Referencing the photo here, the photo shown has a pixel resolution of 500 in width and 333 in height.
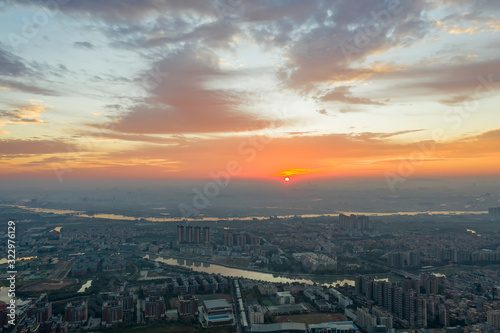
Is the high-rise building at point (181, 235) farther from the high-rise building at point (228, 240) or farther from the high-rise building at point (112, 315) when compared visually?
the high-rise building at point (112, 315)

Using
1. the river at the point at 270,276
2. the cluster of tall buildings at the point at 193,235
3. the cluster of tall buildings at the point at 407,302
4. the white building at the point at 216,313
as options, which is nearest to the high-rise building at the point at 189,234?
the cluster of tall buildings at the point at 193,235

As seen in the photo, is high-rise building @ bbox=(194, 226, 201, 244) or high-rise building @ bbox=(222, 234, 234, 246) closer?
high-rise building @ bbox=(222, 234, 234, 246)

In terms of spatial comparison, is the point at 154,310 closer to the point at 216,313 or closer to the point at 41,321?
the point at 216,313

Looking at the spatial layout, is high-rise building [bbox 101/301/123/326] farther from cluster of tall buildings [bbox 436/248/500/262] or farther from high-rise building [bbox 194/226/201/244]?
cluster of tall buildings [bbox 436/248/500/262]

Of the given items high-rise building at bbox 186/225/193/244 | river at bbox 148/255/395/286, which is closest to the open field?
river at bbox 148/255/395/286

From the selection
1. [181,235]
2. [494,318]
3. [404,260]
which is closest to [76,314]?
[494,318]

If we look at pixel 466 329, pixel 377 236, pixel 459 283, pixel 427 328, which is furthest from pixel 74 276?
pixel 377 236
